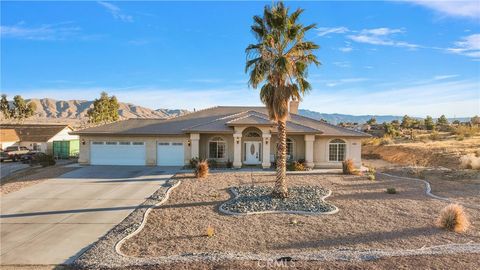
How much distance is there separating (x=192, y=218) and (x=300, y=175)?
1308 centimetres

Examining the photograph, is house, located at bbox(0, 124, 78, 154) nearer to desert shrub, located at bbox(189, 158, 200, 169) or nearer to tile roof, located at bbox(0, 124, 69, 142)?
tile roof, located at bbox(0, 124, 69, 142)

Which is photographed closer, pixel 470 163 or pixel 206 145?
pixel 470 163

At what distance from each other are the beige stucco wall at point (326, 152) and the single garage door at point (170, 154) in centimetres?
1177

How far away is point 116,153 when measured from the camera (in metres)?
30.0

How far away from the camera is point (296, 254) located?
978 centimetres

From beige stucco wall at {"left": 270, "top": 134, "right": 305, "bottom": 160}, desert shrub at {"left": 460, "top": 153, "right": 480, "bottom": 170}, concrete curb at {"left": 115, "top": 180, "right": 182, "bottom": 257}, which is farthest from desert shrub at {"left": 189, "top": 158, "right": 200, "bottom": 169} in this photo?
desert shrub at {"left": 460, "top": 153, "right": 480, "bottom": 170}

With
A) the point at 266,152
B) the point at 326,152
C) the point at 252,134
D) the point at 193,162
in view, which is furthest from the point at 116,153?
the point at 326,152

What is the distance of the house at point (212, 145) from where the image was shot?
28562mm

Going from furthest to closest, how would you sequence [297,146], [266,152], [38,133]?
[38,133]
[297,146]
[266,152]

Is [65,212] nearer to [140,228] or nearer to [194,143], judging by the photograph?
[140,228]

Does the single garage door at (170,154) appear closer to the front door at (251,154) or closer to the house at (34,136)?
the front door at (251,154)

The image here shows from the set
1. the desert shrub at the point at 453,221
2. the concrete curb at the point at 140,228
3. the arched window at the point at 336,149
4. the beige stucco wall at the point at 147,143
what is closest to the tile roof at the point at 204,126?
the beige stucco wall at the point at 147,143

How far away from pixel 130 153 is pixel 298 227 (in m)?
21.1

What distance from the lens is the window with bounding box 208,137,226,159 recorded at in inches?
1166
